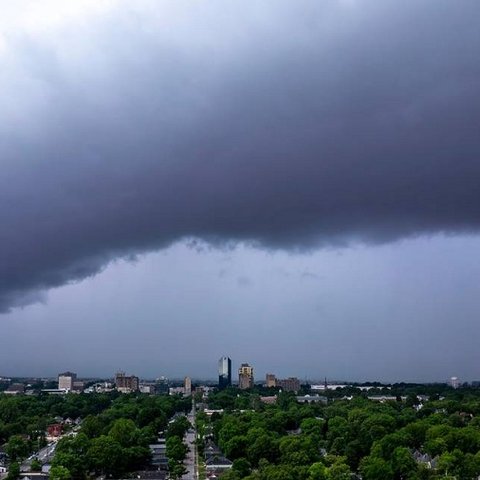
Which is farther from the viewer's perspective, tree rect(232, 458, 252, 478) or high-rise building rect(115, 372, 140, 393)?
high-rise building rect(115, 372, 140, 393)

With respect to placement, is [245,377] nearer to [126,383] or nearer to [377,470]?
[126,383]

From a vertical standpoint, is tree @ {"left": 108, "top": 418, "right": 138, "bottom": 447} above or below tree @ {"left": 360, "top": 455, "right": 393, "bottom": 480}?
above

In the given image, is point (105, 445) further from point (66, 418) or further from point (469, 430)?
point (66, 418)

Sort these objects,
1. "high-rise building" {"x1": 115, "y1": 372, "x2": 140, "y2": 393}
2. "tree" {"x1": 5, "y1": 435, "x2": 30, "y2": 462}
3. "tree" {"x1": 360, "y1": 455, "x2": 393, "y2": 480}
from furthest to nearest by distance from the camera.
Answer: "high-rise building" {"x1": 115, "y1": 372, "x2": 140, "y2": 393} → "tree" {"x1": 5, "y1": 435, "x2": 30, "y2": 462} → "tree" {"x1": 360, "y1": 455, "x2": 393, "y2": 480}

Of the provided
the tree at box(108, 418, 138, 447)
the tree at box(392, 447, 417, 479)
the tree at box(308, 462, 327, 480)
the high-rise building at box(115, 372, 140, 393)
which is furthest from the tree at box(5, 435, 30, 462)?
the high-rise building at box(115, 372, 140, 393)

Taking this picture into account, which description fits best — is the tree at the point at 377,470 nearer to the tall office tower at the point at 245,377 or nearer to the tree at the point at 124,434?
the tree at the point at 124,434

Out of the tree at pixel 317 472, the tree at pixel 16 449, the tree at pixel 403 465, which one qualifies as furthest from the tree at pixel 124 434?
the tree at pixel 403 465

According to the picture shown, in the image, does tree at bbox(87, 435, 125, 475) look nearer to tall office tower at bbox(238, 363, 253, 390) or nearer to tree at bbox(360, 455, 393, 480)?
tree at bbox(360, 455, 393, 480)

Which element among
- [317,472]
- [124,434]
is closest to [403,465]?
[317,472]
